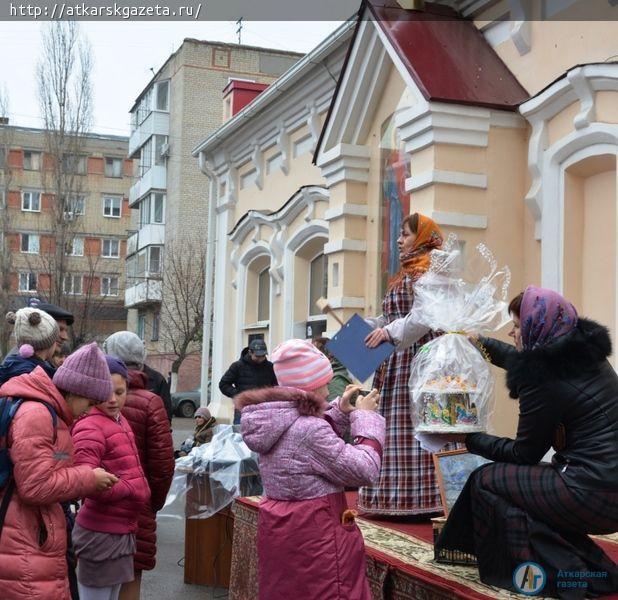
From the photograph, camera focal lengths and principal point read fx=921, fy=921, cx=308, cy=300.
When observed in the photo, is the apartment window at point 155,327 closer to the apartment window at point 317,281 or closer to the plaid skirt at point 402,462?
the apartment window at point 317,281

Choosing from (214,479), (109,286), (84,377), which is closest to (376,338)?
(84,377)

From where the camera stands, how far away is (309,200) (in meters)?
13.2

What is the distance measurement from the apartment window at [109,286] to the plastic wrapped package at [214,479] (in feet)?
155

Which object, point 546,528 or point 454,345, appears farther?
point 454,345

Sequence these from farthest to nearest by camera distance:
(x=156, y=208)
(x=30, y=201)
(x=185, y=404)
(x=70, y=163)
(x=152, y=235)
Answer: (x=30, y=201)
(x=156, y=208)
(x=152, y=235)
(x=185, y=404)
(x=70, y=163)

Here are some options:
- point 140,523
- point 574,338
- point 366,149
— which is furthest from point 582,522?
point 366,149

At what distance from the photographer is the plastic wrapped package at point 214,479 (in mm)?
6773

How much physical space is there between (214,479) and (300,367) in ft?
11.2

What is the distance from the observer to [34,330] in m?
4.55

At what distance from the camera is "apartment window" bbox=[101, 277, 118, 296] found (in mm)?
53312

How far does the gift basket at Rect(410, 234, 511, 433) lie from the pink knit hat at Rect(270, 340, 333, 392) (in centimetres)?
80

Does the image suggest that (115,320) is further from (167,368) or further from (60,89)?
(60,89)

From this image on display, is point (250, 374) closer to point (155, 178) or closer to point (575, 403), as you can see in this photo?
point (575, 403)

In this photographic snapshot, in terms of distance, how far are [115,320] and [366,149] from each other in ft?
148
